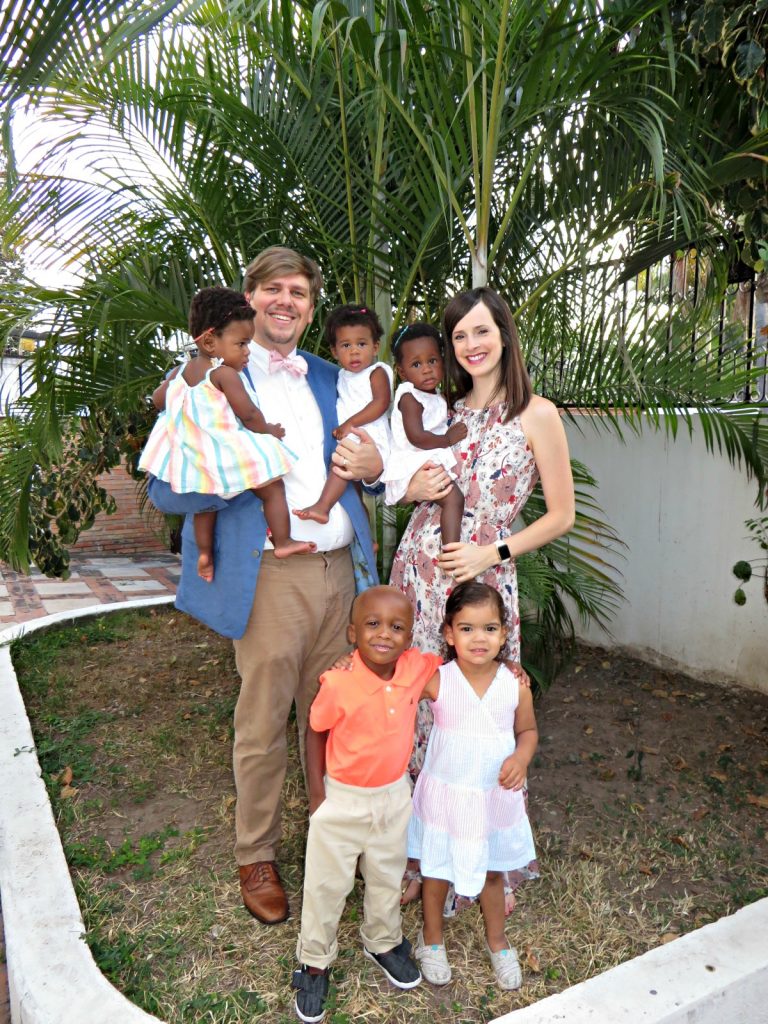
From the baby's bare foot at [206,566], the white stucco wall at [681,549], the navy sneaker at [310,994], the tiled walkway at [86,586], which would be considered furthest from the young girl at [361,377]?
the tiled walkway at [86,586]

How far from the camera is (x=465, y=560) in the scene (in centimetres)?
Result: 235

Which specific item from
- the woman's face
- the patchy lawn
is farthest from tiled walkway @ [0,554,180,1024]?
the woman's face

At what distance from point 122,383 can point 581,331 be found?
7.27 ft

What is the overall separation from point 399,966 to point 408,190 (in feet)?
9.49

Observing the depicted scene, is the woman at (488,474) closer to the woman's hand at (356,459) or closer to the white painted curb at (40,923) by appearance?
the woman's hand at (356,459)

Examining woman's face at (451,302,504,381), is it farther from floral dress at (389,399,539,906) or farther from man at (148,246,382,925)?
man at (148,246,382,925)

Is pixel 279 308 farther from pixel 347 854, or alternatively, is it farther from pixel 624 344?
pixel 624 344

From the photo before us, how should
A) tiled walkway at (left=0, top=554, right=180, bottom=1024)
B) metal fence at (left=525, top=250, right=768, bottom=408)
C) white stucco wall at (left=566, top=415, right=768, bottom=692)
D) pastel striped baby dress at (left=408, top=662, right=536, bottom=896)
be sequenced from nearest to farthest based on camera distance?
1. pastel striped baby dress at (left=408, top=662, right=536, bottom=896)
2. metal fence at (left=525, top=250, right=768, bottom=408)
3. white stucco wall at (left=566, top=415, right=768, bottom=692)
4. tiled walkway at (left=0, top=554, right=180, bottom=1024)

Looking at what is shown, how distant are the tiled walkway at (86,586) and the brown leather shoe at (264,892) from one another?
15.6ft

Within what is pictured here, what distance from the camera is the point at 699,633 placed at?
4922mm

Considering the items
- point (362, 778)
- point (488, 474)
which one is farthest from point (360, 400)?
point (362, 778)

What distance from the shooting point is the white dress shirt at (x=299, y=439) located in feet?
8.05

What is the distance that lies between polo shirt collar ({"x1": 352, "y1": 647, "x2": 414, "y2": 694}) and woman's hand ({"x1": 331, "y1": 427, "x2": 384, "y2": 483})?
0.53 meters

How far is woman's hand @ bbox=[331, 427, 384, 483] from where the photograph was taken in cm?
244
